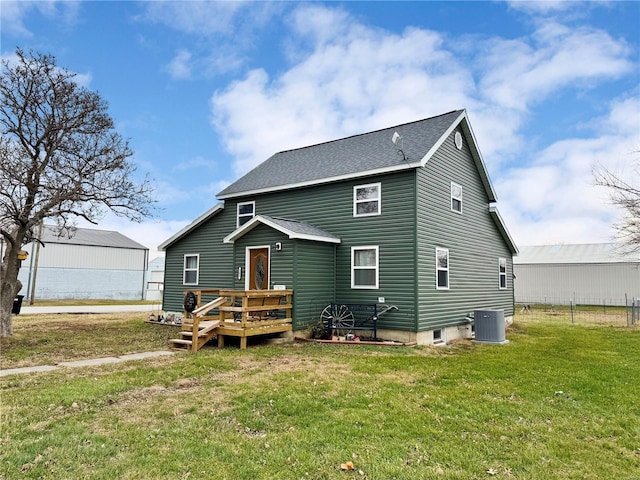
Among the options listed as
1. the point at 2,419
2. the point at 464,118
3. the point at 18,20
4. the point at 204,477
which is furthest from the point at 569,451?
the point at 18,20

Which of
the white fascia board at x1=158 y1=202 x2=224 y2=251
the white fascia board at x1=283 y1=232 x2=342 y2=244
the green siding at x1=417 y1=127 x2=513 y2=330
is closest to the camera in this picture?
the white fascia board at x1=283 y1=232 x2=342 y2=244

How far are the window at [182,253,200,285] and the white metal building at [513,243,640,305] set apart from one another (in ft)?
87.8

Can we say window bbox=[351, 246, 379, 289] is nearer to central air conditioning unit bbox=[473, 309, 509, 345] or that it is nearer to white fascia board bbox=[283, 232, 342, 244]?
white fascia board bbox=[283, 232, 342, 244]

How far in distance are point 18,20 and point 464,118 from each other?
507 inches

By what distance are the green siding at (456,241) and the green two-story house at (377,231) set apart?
36mm

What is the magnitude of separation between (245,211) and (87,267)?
27022 mm

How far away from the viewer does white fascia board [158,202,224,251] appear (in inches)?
641

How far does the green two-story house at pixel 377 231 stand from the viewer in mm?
11852

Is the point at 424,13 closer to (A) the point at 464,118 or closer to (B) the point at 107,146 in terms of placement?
(A) the point at 464,118

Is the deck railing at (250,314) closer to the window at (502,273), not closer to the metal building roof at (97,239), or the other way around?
the window at (502,273)

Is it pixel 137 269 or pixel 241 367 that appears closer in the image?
pixel 241 367

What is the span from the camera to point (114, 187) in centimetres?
1280

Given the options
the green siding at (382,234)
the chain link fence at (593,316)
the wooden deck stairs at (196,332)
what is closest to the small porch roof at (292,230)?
the green siding at (382,234)

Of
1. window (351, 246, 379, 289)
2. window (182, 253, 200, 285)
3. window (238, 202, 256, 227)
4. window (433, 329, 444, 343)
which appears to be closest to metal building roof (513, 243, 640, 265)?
window (433, 329, 444, 343)
